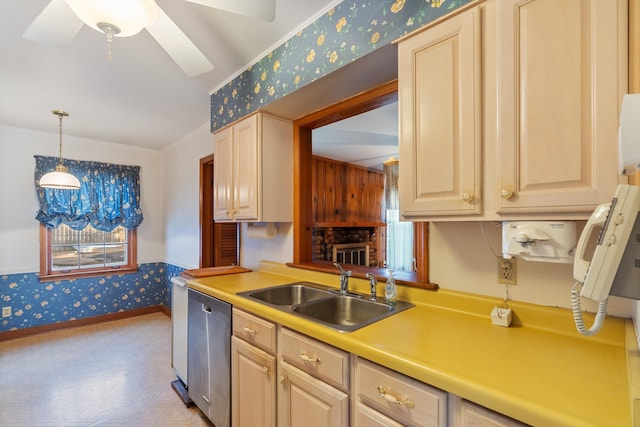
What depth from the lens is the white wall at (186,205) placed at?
277 cm

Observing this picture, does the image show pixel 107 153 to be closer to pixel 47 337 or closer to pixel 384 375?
pixel 47 337

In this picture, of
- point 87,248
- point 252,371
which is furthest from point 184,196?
point 252,371

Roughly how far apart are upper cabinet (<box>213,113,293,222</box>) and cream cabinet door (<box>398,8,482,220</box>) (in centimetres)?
111

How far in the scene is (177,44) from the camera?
1367mm

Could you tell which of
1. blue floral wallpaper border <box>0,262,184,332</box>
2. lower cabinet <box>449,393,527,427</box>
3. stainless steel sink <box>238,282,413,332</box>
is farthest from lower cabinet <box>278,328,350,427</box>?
blue floral wallpaper border <box>0,262,184,332</box>

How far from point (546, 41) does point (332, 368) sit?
4.18ft

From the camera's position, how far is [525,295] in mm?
1211

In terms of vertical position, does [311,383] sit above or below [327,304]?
below

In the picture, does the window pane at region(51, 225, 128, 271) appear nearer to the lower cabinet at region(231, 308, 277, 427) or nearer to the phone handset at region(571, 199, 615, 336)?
the lower cabinet at region(231, 308, 277, 427)

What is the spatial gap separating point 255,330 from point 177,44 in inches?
53.5

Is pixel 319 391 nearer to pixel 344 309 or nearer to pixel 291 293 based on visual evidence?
pixel 344 309

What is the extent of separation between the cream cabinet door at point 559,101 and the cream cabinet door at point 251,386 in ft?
3.99

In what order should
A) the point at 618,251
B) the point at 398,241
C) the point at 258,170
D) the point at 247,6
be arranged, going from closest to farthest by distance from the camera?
the point at 618,251
the point at 247,6
the point at 258,170
the point at 398,241

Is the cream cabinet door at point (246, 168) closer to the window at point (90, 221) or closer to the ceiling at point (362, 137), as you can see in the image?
the ceiling at point (362, 137)
